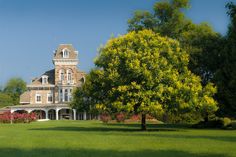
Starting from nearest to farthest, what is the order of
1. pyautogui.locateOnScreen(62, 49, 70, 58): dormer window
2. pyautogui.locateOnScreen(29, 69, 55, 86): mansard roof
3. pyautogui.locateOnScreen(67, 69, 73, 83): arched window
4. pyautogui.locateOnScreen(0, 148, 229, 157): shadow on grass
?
pyautogui.locateOnScreen(0, 148, 229, 157): shadow on grass < pyautogui.locateOnScreen(62, 49, 70, 58): dormer window < pyautogui.locateOnScreen(67, 69, 73, 83): arched window < pyautogui.locateOnScreen(29, 69, 55, 86): mansard roof

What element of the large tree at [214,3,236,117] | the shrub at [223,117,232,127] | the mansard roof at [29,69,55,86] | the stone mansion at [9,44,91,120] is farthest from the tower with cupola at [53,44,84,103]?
the large tree at [214,3,236,117]

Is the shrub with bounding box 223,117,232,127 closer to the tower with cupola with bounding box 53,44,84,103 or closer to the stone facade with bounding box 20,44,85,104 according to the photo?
the stone facade with bounding box 20,44,85,104

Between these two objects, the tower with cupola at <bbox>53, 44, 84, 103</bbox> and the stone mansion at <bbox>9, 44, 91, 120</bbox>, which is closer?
the stone mansion at <bbox>9, 44, 91, 120</bbox>

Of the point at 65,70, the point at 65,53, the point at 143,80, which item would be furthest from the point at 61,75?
the point at 143,80

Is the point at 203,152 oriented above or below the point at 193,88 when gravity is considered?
below

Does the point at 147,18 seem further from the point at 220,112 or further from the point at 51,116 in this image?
the point at 51,116

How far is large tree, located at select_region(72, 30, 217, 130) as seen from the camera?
3697cm

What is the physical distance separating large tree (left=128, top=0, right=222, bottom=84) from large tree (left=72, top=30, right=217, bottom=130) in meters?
9.36

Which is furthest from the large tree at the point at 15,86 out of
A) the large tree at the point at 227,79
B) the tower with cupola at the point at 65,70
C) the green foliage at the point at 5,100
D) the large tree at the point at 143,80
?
the large tree at the point at 143,80

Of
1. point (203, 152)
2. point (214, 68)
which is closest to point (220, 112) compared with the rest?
point (214, 68)

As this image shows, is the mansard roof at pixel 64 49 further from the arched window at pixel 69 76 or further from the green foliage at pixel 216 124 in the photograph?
the green foliage at pixel 216 124

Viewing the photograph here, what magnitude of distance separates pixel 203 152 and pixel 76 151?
466 centimetres

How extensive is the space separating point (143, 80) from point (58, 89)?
6287cm

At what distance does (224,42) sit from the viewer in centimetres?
4928
